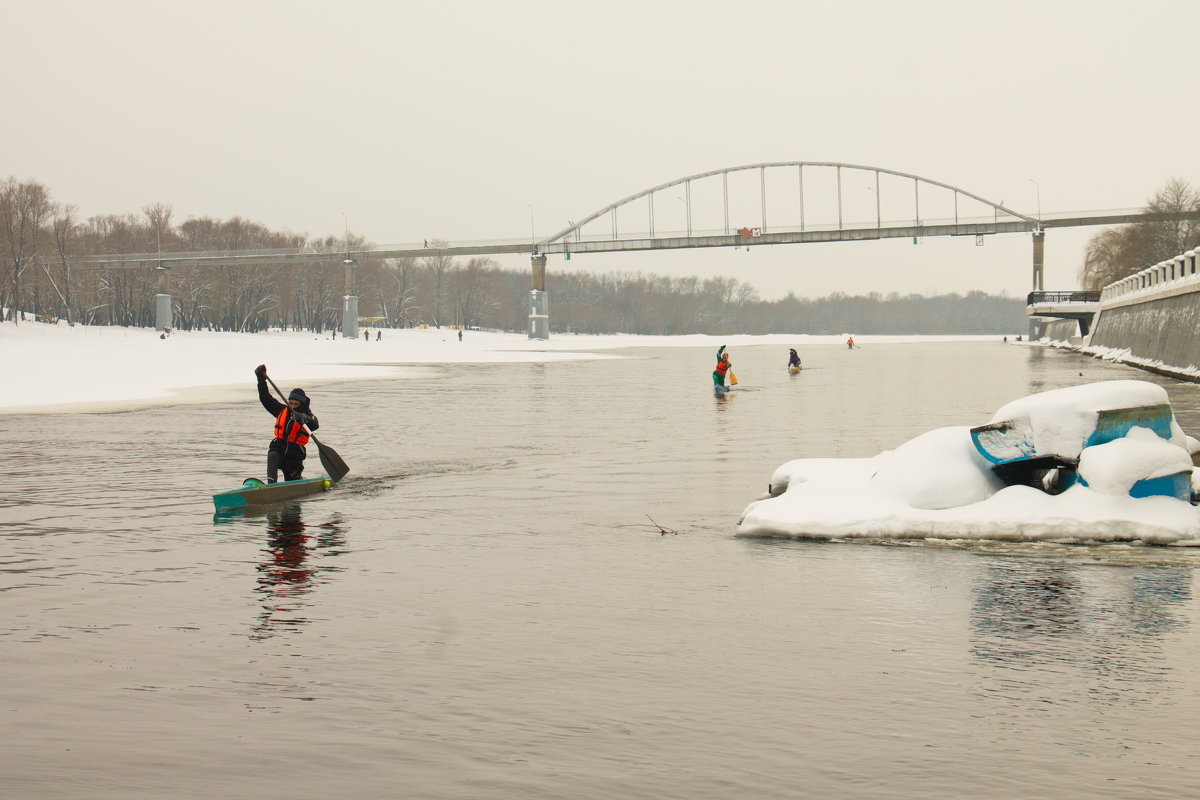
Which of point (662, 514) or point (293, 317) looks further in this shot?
point (293, 317)

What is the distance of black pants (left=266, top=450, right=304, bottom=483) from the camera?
16797mm

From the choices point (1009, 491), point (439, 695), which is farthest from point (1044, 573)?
point (439, 695)

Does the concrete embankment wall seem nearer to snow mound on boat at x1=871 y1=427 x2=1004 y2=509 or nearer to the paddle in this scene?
snow mound on boat at x1=871 y1=427 x2=1004 y2=509

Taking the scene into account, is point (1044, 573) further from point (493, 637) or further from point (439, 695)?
point (439, 695)

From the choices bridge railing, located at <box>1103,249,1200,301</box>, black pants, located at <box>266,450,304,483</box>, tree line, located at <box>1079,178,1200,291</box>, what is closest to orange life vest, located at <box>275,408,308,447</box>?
black pants, located at <box>266,450,304,483</box>

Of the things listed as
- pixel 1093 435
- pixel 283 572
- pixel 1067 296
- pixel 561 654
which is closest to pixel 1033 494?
pixel 1093 435

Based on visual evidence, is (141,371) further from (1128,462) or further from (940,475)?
(1128,462)

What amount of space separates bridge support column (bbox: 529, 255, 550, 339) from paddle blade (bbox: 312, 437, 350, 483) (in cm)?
13053

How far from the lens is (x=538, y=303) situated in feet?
495

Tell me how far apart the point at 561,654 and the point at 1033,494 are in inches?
276

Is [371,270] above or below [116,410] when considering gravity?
above

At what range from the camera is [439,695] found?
7.55m

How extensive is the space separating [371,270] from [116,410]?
5768 inches

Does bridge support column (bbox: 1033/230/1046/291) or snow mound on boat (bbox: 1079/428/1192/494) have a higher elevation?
bridge support column (bbox: 1033/230/1046/291)
